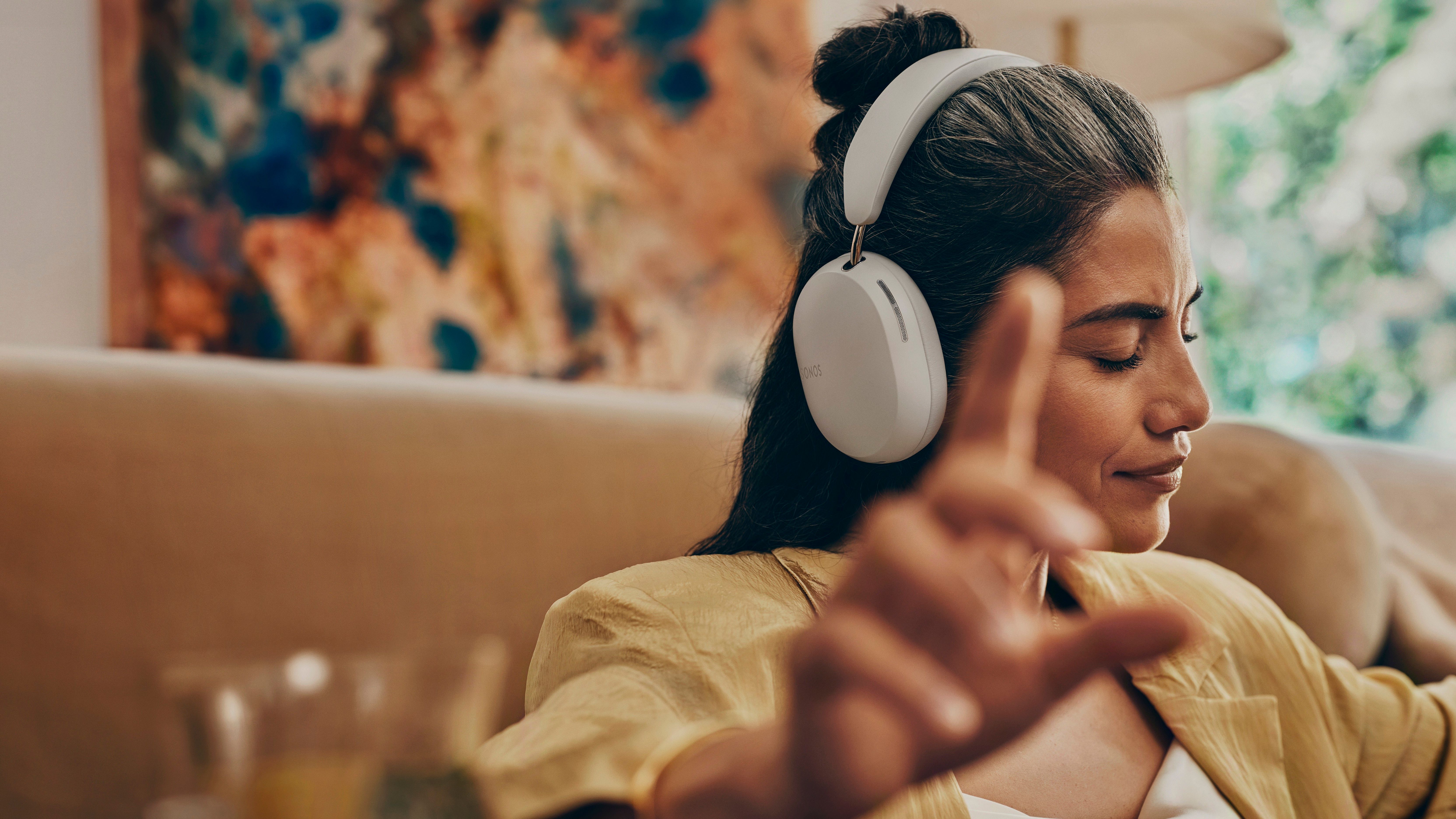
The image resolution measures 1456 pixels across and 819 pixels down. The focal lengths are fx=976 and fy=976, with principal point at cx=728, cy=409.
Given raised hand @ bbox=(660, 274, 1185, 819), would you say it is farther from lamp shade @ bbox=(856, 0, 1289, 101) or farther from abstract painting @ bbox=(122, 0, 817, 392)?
lamp shade @ bbox=(856, 0, 1289, 101)

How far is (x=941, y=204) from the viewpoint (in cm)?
75

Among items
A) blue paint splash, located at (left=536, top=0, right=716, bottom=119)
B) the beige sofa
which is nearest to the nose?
the beige sofa

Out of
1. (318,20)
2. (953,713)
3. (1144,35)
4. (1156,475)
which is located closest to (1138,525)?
(1156,475)

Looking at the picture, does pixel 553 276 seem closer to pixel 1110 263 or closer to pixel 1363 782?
pixel 1110 263

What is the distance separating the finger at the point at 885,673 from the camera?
1.03ft

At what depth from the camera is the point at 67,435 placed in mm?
809

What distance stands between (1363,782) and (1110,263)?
630mm

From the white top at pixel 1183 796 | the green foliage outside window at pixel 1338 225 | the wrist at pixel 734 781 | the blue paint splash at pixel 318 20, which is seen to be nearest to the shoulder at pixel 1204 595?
the white top at pixel 1183 796

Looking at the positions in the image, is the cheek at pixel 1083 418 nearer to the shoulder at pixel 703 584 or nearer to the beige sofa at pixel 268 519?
the shoulder at pixel 703 584

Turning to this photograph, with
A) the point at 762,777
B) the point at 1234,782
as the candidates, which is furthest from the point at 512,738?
the point at 1234,782

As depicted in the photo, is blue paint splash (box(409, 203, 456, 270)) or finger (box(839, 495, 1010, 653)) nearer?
finger (box(839, 495, 1010, 653))

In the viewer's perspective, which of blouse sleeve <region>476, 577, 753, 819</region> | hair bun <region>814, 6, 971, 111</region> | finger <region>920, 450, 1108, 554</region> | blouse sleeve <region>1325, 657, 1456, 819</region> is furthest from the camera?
blouse sleeve <region>1325, 657, 1456, 819</region>

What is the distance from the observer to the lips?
2.35 feet

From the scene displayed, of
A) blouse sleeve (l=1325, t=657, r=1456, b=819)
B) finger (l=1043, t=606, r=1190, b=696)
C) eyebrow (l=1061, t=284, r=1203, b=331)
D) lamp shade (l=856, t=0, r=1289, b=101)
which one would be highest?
lamp shade (l=856, t=0, r=1289, b=101)
